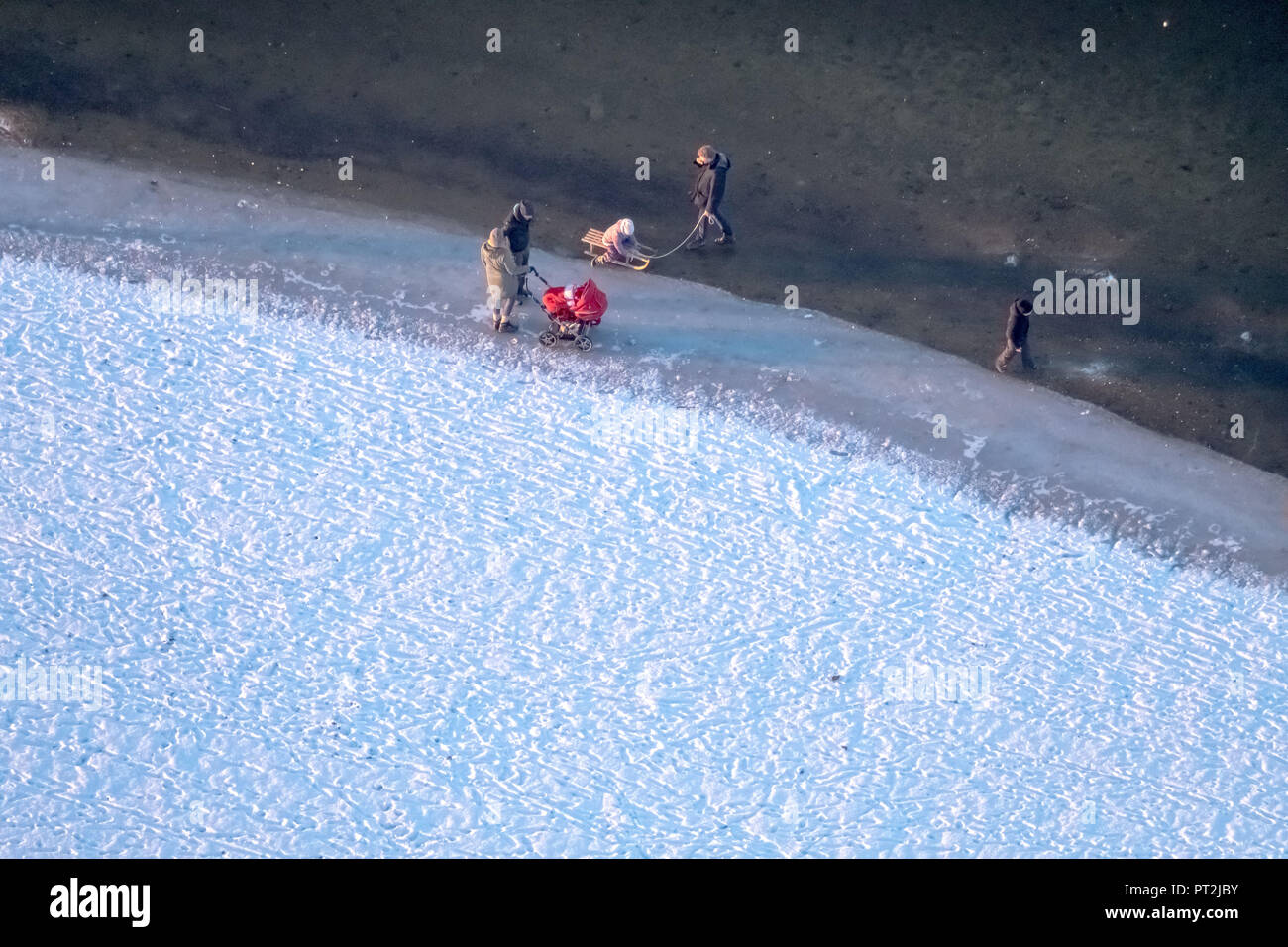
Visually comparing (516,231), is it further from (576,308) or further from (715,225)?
(715,225)

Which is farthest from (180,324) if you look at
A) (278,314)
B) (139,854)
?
(139,854)

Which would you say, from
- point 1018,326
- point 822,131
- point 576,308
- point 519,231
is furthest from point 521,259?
point 1018,326

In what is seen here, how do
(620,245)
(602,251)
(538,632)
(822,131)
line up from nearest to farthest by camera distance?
(538,632), (620,245), (602,251), (822,131)

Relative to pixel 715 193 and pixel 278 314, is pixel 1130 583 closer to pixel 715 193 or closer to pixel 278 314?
pixel 715 193

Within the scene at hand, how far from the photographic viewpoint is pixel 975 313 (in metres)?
12.3

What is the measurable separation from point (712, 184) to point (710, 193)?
0.31 ft

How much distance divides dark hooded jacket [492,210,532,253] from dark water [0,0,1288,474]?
3.04 feet

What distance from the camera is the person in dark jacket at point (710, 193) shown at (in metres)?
12.1

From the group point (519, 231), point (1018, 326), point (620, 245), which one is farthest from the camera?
point (620, 245)

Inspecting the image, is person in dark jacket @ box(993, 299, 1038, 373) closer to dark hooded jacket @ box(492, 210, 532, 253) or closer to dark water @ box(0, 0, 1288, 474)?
dark water @ box(0, 0, 1288, 474)

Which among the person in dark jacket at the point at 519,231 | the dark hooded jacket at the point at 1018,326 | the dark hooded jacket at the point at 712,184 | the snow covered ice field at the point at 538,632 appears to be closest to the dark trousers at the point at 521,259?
the person in dark jacket at the point at 519,231

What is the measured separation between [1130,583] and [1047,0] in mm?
6738

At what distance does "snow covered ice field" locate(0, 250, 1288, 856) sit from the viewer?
9586mm

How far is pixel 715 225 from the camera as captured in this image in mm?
12547
